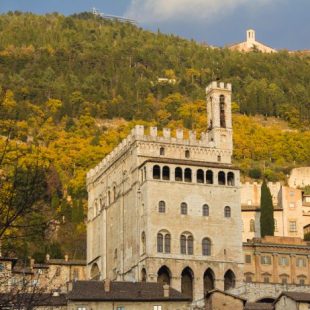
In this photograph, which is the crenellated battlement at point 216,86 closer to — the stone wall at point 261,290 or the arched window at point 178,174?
the arched window at point 178,174

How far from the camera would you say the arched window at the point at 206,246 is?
71750mm

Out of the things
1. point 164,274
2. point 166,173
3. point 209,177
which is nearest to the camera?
point 164,274

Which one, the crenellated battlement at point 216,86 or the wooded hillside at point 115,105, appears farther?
the wooded hillside at point 115,105

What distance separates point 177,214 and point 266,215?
73.6 feet

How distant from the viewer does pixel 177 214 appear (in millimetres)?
72062

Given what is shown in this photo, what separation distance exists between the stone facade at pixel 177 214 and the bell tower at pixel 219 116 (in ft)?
0.36

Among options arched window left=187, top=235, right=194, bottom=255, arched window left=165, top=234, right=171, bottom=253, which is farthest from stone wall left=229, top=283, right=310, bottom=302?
arched window left=165, top=234, right=171, bottom=253

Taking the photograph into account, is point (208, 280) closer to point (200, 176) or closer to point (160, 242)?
point (160, 242)

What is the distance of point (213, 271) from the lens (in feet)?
233

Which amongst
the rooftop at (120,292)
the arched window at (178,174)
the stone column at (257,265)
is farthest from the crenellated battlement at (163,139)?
the rooftop at (120,292)

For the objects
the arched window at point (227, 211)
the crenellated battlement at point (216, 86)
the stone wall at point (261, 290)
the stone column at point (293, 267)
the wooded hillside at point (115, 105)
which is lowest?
the stone wall at point (261, 290)

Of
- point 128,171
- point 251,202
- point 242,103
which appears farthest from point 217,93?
point 242,103

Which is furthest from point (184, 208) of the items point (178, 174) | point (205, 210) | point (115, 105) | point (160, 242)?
point (115, 105)

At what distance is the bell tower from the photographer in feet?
261
